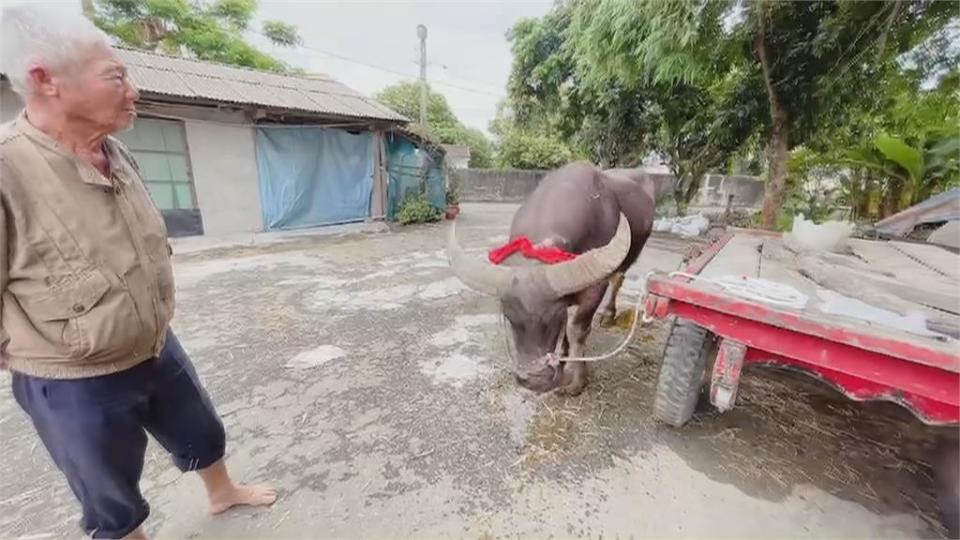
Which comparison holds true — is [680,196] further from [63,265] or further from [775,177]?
[63,265]

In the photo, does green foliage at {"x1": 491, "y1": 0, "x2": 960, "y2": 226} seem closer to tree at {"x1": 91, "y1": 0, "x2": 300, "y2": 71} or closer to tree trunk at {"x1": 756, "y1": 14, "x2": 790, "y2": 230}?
tree trunk at {"x1": 756, "y1": 14, "x2": 790, "y2": 230}

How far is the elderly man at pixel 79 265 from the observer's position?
47.9 inches

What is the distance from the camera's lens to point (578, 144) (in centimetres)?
1180

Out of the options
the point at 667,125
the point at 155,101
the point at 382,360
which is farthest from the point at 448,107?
the point at 382,360

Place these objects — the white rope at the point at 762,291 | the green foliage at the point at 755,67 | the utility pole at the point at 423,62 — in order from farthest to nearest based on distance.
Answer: the utility pole at the point at 423,62 < the green foliage at the point at 755,67 < the white rope at the point at 762,291

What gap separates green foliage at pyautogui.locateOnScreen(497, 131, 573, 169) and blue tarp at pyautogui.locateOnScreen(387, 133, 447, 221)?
40.4 feet

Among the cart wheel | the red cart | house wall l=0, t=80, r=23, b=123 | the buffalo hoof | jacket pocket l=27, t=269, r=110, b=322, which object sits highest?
house wall l=0, t=80, r=23, b=123

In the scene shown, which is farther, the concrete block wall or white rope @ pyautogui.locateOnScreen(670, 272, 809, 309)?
the concrete block wall

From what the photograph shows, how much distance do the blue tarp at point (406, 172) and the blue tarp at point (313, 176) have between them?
2.24 ft

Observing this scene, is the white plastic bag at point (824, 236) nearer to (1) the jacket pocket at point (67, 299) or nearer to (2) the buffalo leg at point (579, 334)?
(2) the buffalo leg at point (579, 334)

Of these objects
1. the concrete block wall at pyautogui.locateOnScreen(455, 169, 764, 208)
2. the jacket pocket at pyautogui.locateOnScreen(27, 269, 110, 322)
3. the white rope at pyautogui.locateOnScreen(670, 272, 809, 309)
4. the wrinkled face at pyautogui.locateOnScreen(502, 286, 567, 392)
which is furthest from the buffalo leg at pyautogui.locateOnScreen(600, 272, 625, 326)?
the concrete block wall at pyautogui.locateOnScreen(455, 169, 764, 208)

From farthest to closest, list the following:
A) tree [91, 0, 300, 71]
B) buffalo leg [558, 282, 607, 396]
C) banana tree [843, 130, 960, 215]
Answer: tree [91, 0, 300, 71]
banana tree [843, 130, 960, 215]
buffalo leg [558, 282, 607, 396]

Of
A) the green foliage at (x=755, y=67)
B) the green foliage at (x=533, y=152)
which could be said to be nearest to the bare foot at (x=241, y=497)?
the green foliage at (x=755, y=67)

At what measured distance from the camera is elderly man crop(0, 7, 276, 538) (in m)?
1.22
